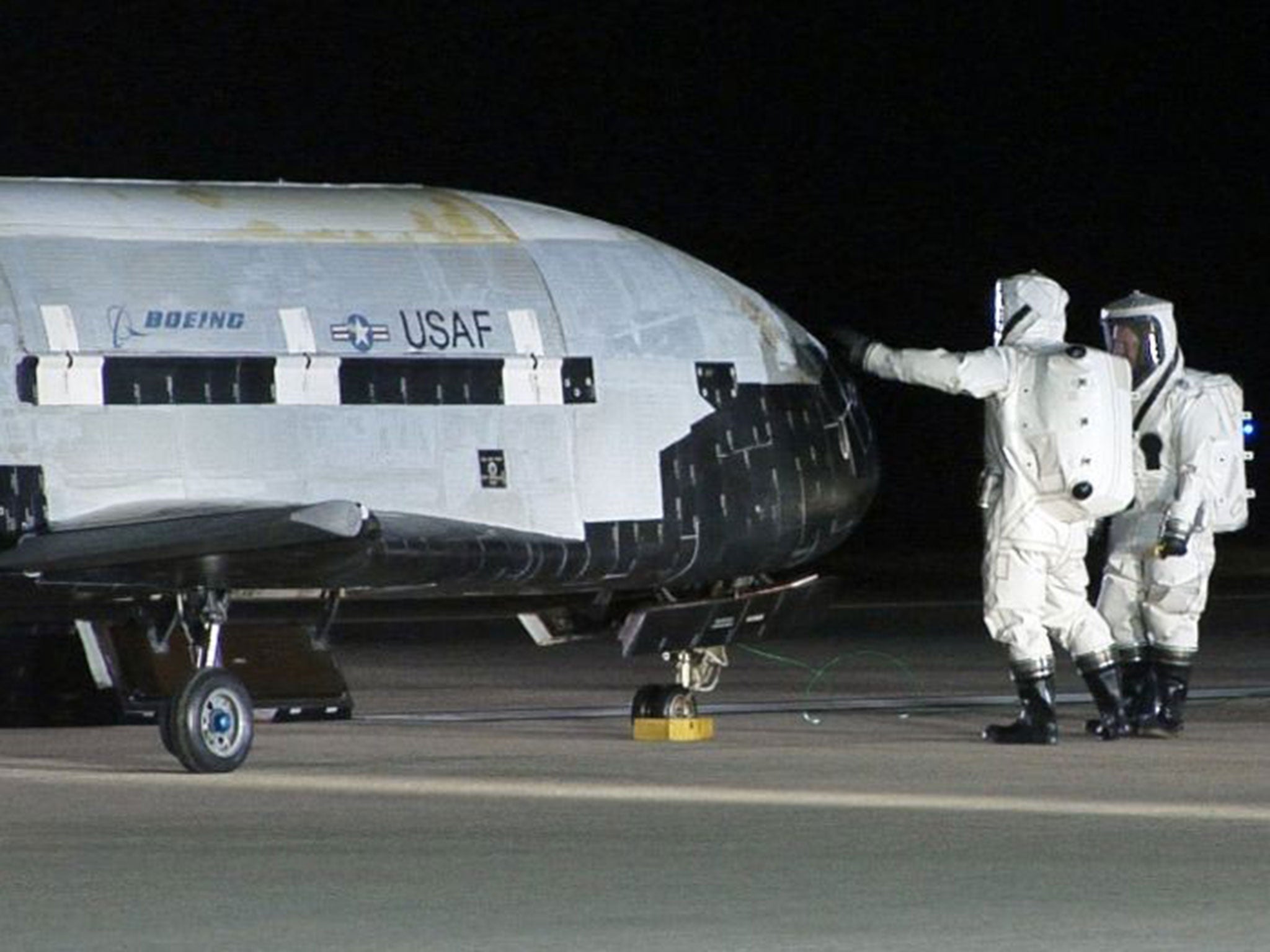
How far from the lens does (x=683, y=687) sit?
64.6 feet

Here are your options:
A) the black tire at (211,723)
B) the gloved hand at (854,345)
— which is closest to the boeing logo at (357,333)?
the black tire at (211,723)

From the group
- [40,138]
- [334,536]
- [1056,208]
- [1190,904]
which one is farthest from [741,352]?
[1056,208]

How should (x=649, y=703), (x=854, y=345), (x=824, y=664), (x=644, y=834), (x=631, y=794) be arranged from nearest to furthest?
(x=644, y=834), (x=631, y=794), (x=854, y=345), (x=649, y=703), (x=824, y=664)

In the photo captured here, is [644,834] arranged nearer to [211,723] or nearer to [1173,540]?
[211,723]

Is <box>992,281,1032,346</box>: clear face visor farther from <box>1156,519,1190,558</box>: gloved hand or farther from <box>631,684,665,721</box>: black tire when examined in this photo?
<box>631,684,665,721</box>: black tire

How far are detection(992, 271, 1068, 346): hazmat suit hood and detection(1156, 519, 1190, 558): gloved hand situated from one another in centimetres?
118

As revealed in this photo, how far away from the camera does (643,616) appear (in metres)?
19.2

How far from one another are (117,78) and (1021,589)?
4824 centimetres

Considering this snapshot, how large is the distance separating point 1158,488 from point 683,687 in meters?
2.94

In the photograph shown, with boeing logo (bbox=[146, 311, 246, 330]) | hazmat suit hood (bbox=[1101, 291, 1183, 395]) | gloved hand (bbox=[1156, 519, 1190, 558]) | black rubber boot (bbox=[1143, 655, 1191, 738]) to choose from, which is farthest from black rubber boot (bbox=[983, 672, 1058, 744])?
boeing logo (bbox=[146, 311, 246, 330])

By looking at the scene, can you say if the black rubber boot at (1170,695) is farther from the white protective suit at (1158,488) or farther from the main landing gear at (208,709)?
the main landing gear at (208,709)

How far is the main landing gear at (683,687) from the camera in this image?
19562 millimetres

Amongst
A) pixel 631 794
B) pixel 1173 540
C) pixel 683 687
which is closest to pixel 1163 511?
pixel 1173 540

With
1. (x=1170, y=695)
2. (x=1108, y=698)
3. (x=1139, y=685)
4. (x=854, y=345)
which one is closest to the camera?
(x=854, y=345)
